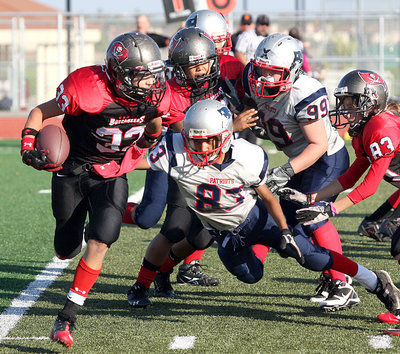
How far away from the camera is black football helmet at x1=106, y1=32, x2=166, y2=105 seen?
397 centimetres

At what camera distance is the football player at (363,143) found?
4133 millimetres

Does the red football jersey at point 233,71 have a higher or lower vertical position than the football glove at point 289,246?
higher

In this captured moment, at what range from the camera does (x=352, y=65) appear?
57.1 feet

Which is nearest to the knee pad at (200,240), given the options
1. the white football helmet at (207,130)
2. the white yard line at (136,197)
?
the white football helmet at (207,130)

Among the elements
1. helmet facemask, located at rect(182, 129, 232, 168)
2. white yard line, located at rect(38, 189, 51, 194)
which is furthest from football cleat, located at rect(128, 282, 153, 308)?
white yard line, located at rect(38, 189, 51, 194)

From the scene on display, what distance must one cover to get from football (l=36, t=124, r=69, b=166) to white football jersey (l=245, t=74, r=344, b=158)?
131 cm

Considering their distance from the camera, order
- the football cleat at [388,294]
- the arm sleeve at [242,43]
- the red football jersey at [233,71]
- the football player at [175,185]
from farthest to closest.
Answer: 1. the arm sleeve at [242,43]
2. the red football jersey at [233,71]
3. the football player at [175,185]
4. the football cleat at [388,294]

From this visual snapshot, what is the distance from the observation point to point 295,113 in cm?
449

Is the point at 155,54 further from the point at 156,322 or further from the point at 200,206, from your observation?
the point at 156,322

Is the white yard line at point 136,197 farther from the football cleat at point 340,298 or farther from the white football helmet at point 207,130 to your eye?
the white football helmet at point 207,130

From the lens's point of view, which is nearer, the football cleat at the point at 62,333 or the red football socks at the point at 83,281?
the football cleat at the point at 62,333

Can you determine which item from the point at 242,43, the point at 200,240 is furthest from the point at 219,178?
the point at 242,43

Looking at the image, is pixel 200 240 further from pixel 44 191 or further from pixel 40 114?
pixel 44 191

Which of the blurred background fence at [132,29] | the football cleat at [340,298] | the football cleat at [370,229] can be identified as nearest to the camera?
the football cleat at [340,298]
